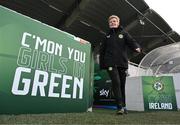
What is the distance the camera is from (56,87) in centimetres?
195

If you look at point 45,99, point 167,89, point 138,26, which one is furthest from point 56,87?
point 138,26

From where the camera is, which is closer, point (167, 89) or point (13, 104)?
point (13, 104)

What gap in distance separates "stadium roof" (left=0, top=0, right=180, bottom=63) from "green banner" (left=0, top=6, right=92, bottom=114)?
3044mm

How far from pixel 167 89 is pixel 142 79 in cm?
47

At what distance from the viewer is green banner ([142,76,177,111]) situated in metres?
3.35

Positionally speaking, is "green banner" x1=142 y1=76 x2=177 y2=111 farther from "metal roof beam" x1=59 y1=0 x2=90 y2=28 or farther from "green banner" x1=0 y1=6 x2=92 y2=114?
"metal roof beam" x1=59 y1=0 x2=90 y2=28

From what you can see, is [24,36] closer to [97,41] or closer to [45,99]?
[45,99]

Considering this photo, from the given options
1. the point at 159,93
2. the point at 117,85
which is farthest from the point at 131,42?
the point at 159,93

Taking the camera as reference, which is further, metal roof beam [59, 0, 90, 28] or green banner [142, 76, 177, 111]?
metal roof beam [59, 0, 90, 28]

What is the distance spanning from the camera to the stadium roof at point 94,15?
16.1 ft

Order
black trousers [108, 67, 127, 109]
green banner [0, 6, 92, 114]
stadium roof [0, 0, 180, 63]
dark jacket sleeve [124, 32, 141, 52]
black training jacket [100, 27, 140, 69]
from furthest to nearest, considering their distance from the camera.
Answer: stadium roof [0, 0, 180, 63]
dark jacket sleeve [124, 32, 141, 52]
black training jacket [100, 27, 140, 69]
black trousers [108, 67, 127, 109]
green banner [0, 6, 92, 114]

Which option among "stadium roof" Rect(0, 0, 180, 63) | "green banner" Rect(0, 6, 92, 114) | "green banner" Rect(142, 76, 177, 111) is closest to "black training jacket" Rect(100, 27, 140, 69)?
"green banner" Rect(0, 6, 92, 114)

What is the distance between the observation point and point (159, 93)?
3443 mm

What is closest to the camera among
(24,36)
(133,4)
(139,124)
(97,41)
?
(139,124)
